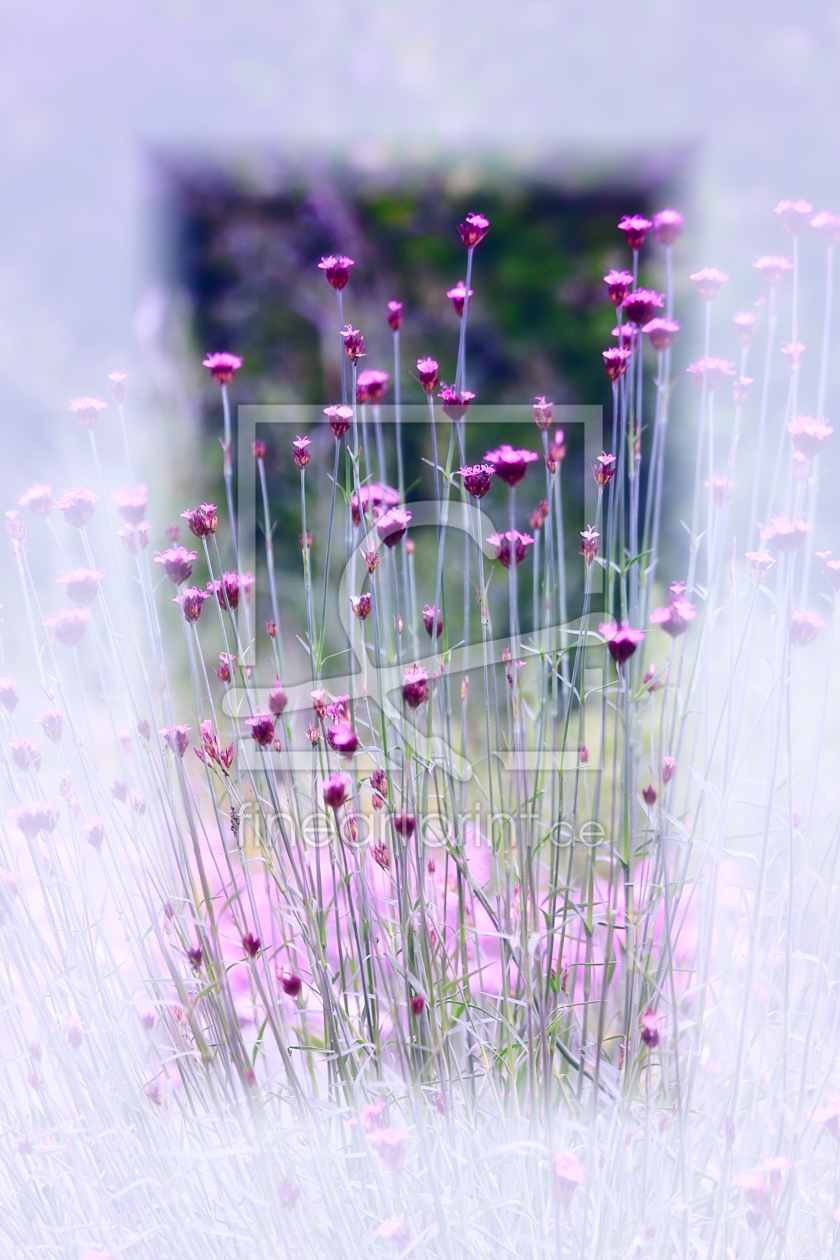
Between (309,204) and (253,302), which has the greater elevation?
(309,204)

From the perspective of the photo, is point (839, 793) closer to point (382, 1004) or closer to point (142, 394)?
point (382, 1004)

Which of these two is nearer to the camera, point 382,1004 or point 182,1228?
point 182,1228

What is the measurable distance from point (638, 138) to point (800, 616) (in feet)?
5.97

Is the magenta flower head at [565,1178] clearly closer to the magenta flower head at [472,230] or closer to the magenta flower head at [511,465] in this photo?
the magenta flower head at [511,465]

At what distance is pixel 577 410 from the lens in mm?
1858

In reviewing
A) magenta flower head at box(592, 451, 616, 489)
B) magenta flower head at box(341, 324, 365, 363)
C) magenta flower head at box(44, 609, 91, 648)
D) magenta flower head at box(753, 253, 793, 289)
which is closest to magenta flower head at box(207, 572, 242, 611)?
magenta flower head at box(44, 609, 91, 648)

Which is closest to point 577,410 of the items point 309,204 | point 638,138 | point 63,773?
point 638,138

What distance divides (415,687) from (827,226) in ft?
1.82

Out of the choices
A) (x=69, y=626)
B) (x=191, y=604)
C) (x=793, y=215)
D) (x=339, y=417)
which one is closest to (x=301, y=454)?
(x=339, y=417)

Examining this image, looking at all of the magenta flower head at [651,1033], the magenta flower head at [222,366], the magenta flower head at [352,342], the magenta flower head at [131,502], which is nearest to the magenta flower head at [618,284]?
the magenta flower head at [352,342]

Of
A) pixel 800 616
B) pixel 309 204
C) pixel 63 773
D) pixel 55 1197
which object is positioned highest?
pixel 309 204

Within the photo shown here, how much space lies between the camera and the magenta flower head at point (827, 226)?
0.81 metres

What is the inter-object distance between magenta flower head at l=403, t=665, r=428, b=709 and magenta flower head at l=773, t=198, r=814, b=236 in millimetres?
528

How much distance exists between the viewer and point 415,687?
71 cm
